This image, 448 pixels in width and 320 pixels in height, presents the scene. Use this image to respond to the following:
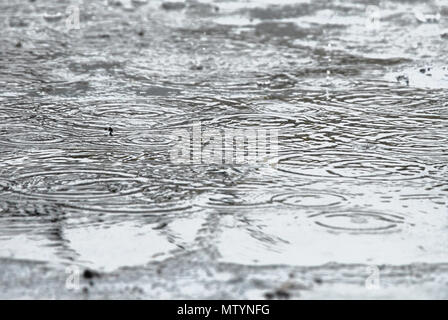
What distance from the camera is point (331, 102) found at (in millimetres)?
8484

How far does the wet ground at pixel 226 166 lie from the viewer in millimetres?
4402

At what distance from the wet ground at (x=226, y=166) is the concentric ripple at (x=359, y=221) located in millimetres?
17

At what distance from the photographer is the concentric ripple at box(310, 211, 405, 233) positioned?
495 cm

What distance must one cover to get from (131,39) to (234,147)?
555cm

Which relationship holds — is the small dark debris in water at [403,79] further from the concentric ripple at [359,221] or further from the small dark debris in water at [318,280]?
the small dark debris in water at [318,280]

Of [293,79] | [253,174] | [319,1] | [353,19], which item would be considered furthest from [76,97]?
[319,1]

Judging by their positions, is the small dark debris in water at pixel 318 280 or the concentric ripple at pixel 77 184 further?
the concentric ripple at pixel 77 184

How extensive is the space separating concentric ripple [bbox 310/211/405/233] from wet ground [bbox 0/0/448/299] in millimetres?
17

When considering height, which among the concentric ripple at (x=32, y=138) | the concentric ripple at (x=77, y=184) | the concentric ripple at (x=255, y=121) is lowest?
the concentric ripple at (x=77, y=184)

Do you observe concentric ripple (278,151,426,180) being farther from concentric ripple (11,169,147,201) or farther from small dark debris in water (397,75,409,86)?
small dark debris in water (397,75,409,86)

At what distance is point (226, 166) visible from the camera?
20.7 feet

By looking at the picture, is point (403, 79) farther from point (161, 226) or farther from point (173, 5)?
point (173, 5)

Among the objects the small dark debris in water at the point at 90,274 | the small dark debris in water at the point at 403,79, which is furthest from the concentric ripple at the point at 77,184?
the small dark debris in water at the point at 403,79

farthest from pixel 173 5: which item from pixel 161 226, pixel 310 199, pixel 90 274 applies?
pixel 90 274
